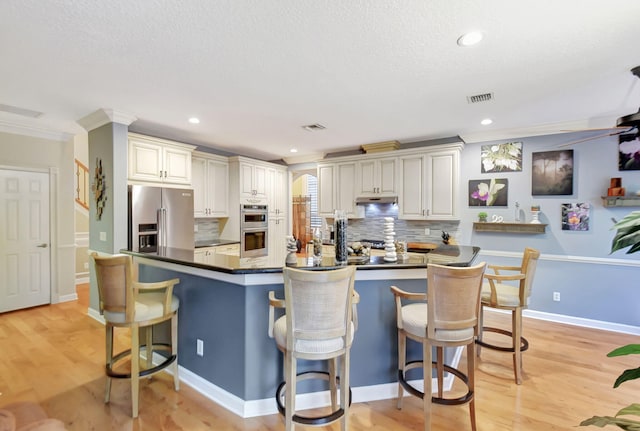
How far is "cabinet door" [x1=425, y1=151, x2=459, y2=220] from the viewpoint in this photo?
4.50 metres

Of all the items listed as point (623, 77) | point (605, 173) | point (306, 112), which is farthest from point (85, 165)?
point (605, 173)

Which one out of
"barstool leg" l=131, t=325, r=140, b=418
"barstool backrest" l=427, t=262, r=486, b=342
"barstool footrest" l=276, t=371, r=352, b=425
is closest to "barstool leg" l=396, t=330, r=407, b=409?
"barstool backrest" l=427, t=262, r=486, b=342

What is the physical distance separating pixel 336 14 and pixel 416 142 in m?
3.51

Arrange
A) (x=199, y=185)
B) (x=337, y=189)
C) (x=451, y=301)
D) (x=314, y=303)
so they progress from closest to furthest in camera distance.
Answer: (x=314, y=303), (x=451, y=301), (x=199, y=185), (x=337, y=189)

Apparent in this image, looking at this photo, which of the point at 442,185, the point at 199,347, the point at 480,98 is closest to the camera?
the point at 199,347

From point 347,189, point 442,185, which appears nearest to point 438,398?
point 442,185

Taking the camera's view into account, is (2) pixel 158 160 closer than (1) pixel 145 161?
No

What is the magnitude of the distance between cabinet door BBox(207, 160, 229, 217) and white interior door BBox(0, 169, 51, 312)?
2.36 meters

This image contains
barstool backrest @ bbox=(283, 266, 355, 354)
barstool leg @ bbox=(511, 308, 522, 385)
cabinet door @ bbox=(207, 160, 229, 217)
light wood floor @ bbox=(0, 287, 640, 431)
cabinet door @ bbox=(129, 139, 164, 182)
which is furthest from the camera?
cabinet door @ bbox=(207, 160, 229, 217)

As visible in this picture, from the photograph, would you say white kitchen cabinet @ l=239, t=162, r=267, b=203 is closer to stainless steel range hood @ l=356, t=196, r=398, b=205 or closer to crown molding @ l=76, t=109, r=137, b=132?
stainless steel range hood @ l=356, t=196, r=398, b=205

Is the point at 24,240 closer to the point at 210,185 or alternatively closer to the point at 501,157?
the point at 210,185

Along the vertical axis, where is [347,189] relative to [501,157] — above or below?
below

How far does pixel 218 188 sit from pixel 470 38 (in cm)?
428

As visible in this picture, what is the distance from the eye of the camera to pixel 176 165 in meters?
4.40
